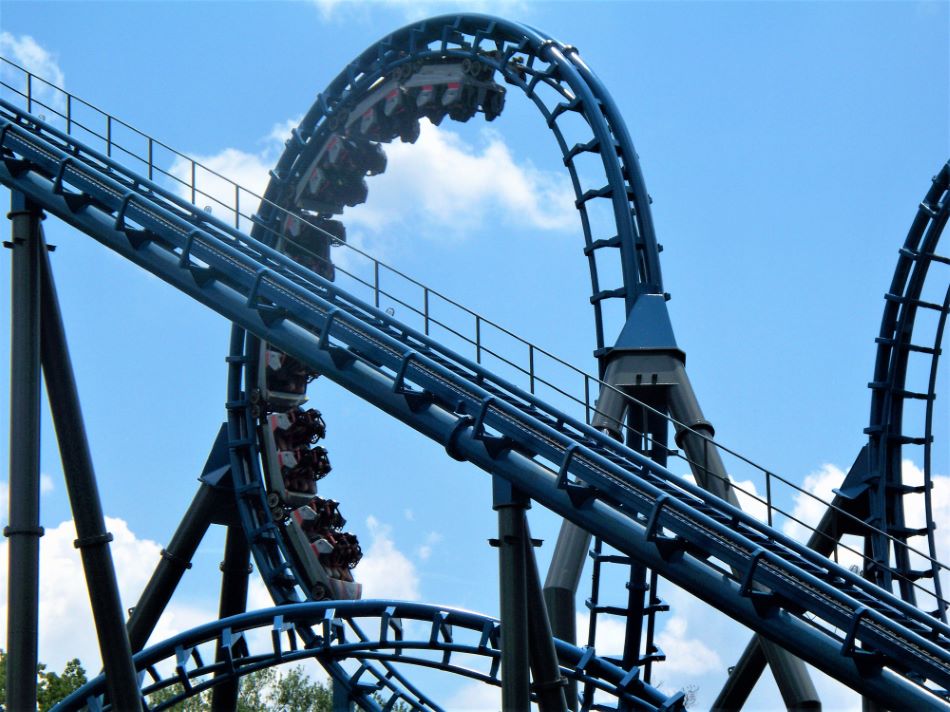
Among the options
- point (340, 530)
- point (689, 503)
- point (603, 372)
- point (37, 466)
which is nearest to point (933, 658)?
point (689, 503)

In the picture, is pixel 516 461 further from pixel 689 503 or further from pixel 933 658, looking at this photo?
pixel 933 658

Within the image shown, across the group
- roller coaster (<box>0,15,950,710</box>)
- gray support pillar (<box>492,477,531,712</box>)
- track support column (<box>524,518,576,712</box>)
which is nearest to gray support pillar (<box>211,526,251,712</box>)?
roller coaster (<box>0,15,950,710</box>)

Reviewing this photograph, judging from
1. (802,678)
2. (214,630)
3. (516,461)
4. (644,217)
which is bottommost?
(802,678)

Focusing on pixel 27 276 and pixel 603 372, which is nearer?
pixel 27 276

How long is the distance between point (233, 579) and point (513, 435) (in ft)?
23.5

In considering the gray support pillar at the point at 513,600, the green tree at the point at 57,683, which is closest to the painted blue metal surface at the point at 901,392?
the gray support pillar at the point at 513,600

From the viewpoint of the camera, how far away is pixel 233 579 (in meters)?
16.6

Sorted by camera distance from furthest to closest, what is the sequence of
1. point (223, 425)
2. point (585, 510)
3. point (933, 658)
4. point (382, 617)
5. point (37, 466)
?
point (223, 425) < point (382, 617) < point (37, 466) < point (585, 510) < point (933, 658)

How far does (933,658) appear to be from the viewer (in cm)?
873

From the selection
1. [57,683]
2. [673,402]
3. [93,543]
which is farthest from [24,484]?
[57,683]

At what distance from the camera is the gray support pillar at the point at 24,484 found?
35.9 feet

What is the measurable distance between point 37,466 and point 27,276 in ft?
5.25

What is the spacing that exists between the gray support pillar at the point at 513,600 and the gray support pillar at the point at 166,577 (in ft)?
22.6

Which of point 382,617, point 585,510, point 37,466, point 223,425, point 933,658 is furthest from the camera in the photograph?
point 223,425
